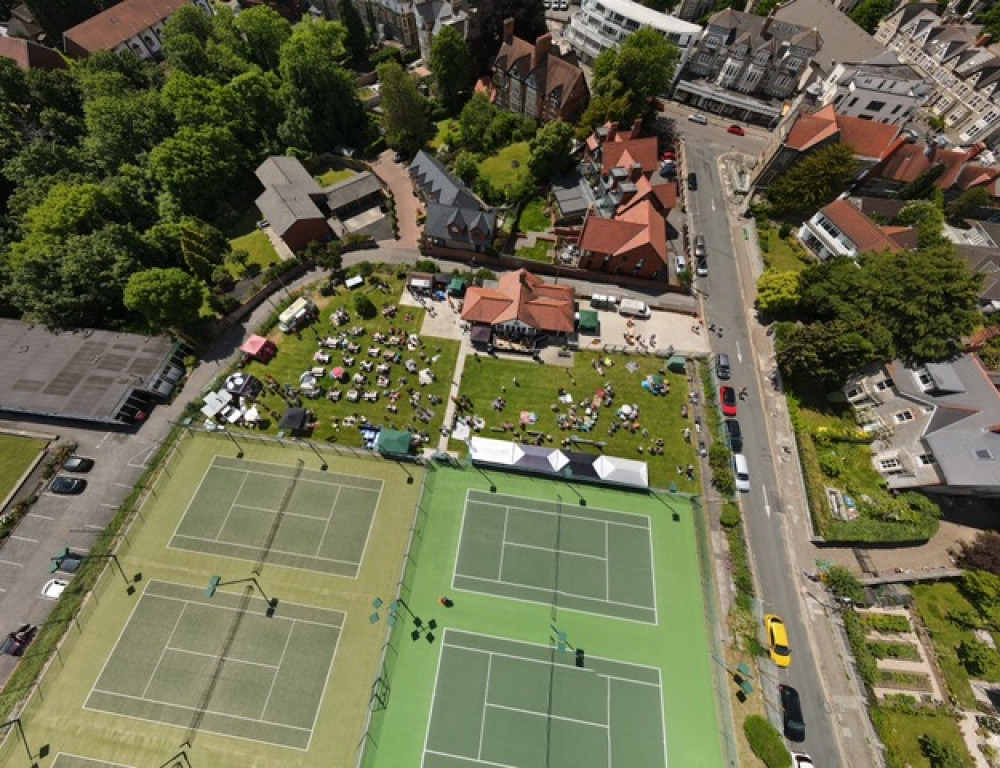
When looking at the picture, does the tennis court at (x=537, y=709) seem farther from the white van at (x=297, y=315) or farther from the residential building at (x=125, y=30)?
the residential building at (x=125, y=30)

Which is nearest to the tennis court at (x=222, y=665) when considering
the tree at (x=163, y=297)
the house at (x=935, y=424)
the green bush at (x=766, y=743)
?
the tree at (x=163, y=297)

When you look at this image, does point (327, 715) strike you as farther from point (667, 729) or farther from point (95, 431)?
point (95, 431)

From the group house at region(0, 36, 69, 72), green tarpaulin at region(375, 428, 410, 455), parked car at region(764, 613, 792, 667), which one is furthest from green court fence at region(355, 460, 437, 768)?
house at region(0, 36, 69, 72)

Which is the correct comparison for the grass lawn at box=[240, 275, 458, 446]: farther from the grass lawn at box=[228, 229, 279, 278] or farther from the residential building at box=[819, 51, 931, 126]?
the residential building at box=[819, 51, 931, 126]

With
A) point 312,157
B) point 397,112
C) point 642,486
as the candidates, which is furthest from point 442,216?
point 642,486

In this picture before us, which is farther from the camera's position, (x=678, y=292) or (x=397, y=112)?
(x=397, y=112)

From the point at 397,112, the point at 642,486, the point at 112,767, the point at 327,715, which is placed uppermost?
the point at 397,112
